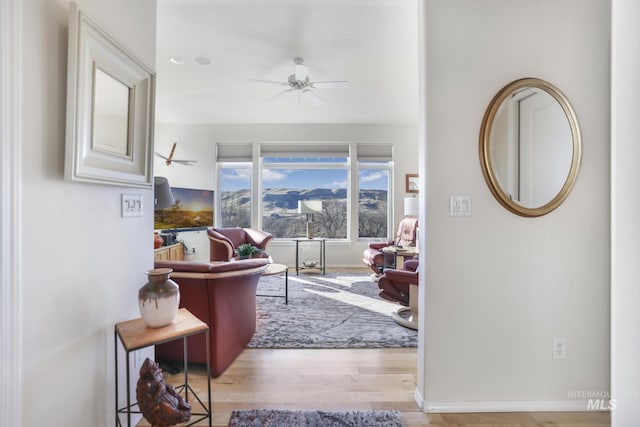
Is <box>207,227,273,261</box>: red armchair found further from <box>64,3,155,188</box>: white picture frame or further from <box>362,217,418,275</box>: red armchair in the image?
<box>64,3,155,188</box>: white picture frame

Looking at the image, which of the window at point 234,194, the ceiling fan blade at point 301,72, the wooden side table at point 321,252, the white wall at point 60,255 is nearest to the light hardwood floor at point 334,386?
the white wall at point 60,255

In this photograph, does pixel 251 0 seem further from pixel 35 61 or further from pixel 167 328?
pixel 167 328

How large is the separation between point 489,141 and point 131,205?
6.96 ft

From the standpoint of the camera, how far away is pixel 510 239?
167 centimetres

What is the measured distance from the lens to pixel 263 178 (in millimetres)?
5691

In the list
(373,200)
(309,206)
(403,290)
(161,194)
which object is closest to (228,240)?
(161,194)

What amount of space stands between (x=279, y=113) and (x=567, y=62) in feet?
14.0

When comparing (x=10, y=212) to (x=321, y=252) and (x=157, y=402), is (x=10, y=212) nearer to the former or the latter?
(x=157, y=402)

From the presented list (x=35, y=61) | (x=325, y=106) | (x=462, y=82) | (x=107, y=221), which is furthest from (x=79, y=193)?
(x=325, y=106)

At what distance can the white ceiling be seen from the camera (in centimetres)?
261

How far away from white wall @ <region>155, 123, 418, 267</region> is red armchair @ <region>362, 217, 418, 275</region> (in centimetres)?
72

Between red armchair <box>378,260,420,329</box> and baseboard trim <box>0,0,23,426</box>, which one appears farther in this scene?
red armchair <box>378,260,420,329</box>

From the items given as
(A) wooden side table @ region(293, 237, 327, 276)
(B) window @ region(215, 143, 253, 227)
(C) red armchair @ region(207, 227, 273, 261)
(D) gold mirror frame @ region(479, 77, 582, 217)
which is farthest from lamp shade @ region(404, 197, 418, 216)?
(B) window @ region(215, 143, 253, 227)

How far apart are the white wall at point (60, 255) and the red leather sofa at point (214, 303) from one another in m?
0.46
